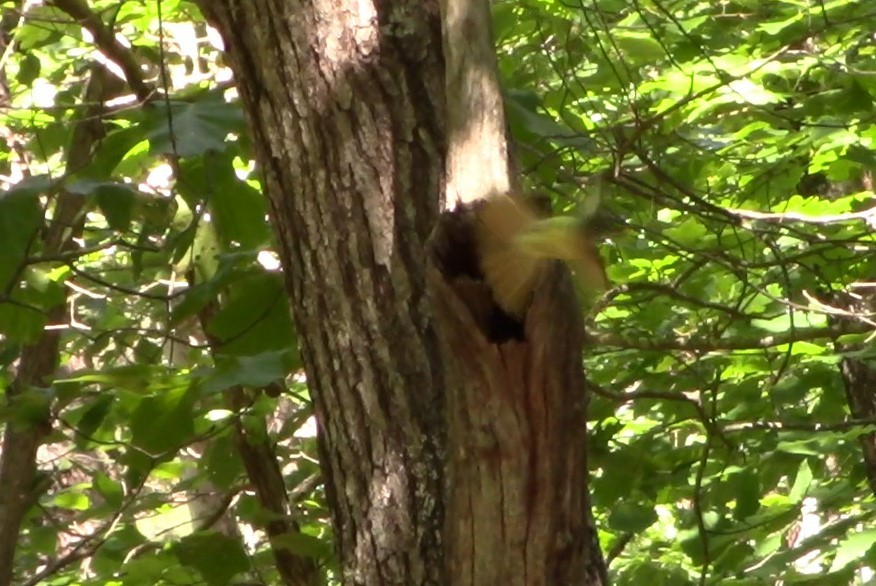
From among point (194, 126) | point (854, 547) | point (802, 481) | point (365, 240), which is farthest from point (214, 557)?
point (802, 481)

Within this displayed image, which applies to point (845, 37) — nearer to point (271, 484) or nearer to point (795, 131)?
point (795, 131)

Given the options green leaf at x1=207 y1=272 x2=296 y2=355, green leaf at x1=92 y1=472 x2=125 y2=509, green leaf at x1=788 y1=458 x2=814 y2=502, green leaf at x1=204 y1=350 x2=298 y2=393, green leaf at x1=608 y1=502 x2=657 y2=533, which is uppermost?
green leaf at x1=207 y1=272 x2=296 y2=355

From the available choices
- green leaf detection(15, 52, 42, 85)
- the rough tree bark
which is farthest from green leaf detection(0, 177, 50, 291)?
green leaf detection(15, 52, 42, 85)

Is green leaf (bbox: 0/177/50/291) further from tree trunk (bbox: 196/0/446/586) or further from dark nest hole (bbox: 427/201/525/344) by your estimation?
dark nest hole (bbox: 427/201/525/344)

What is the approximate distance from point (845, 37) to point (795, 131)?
0.94ft

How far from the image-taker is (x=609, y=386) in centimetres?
304

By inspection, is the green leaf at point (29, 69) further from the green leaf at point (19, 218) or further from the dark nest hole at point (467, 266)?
the dark nest hole at point (467, 266)

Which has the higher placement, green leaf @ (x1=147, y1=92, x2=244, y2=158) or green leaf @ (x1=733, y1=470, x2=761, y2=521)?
green leaf @ (x1=147, y1=92, x2=244, y2=158)

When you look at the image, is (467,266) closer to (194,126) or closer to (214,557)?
(194,126)

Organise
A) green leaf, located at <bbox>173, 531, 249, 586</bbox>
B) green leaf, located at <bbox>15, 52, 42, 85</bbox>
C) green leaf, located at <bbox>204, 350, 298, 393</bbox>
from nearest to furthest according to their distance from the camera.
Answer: green leaf, located at <bbox>204, 350, 298, 393</bbox>, green leaf, located at <bbox>173, 531, 249, 586</bbox>, green leaf, located at <bbox>15, 52, 42, 85</bbox>

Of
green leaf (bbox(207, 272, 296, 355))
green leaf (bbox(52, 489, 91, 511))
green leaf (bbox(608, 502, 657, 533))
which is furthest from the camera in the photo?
green leaf (bbox(52, 489, 91, 511))

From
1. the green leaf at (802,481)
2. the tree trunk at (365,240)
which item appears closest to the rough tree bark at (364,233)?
the tree trunk at (365,240)

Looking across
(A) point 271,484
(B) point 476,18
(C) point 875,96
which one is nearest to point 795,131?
(C) point 875,96

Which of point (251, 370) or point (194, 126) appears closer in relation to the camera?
point (251, 370)
